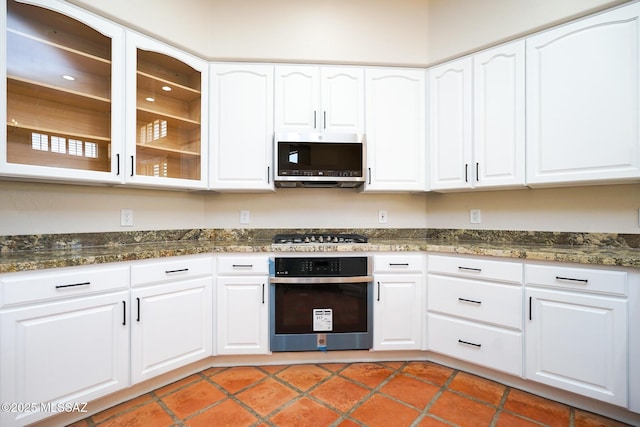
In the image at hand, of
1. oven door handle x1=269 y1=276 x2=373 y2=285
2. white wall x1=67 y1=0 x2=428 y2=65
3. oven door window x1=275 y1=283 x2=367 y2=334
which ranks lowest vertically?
oven door window x1=275 y1=283 x2=367 y2=334

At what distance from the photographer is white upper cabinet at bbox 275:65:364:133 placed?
2217 mm

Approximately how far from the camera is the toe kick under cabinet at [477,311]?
170 centimetres

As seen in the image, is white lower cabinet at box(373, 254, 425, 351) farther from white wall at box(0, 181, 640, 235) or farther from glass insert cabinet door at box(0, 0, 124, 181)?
glass insert cabinet door at box(0, 0, 124, 181)

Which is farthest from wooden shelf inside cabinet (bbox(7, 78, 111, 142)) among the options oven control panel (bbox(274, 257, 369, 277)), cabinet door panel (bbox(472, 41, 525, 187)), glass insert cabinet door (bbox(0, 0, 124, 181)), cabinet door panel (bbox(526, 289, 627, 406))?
cabinet door panel (bbox(526, 289, 627, 406))

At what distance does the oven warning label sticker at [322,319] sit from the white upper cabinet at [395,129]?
101 cm

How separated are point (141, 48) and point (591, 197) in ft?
10.4

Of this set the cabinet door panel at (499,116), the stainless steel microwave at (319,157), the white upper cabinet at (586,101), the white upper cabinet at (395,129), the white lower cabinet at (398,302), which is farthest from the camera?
the white upper cabinet at (395,129)

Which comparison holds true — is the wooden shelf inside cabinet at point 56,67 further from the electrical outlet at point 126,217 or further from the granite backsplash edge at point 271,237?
the granite backsplash edge at point 271,237

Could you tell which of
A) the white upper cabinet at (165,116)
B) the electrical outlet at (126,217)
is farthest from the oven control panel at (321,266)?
the electrical outlet at (126,217)

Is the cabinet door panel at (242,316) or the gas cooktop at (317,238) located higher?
the gas cooktop at (317,238)

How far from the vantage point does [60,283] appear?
53.6 inches

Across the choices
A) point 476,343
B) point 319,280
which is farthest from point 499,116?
point 319,280

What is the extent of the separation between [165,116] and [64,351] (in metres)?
1.54

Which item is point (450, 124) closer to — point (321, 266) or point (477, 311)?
point (477, 311)
